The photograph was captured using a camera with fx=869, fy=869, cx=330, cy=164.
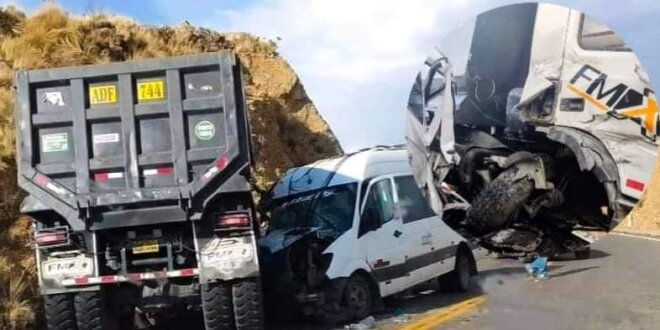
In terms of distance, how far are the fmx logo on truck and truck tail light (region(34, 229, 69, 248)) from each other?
29.4 ft

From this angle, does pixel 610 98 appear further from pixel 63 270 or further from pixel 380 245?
pixel 380 245

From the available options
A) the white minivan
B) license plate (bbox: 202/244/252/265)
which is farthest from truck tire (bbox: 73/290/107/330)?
the white minivan

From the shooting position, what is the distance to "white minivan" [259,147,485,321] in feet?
36.5

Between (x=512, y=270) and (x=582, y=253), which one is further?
(x=512, y=270)

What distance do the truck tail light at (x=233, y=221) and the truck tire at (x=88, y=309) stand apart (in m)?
1.57

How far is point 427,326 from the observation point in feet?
35.1

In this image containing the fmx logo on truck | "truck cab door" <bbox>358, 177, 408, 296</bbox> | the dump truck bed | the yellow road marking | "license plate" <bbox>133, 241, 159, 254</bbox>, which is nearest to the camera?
the fmx logo on truck

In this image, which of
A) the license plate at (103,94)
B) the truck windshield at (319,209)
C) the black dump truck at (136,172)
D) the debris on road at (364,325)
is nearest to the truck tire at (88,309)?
the black dump truck at (136,172)

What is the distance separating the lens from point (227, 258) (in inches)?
380

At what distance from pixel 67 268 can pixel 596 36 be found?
9130 millimetres

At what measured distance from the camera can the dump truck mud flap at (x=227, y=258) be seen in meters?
9.59

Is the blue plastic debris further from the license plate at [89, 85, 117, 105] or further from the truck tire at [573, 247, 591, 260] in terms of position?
the license plate at [89, 85, 117, 105]

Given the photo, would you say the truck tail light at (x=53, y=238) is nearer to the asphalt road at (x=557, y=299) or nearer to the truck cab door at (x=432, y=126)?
the asphalt road at (x=557, y=299)

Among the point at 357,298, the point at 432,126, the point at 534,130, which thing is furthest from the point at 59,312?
the point at 534,130
